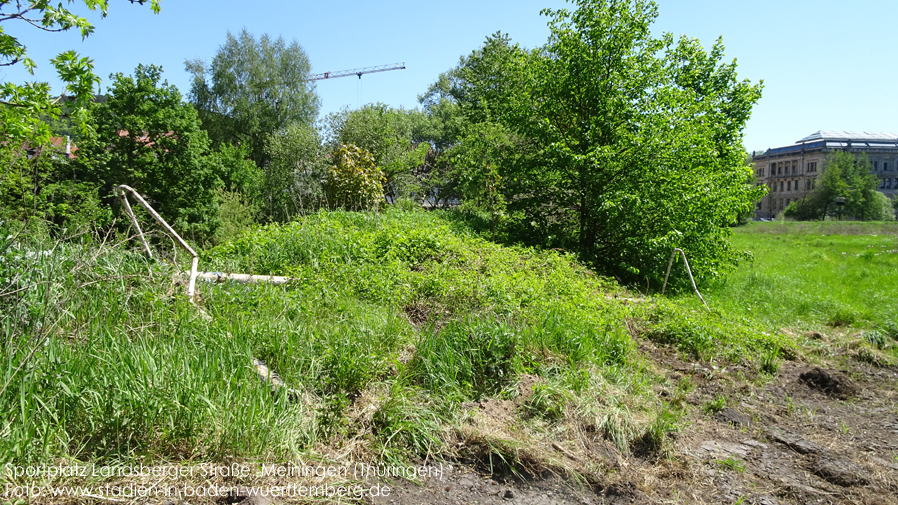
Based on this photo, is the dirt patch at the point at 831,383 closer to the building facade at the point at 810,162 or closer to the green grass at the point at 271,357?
the green grass at the point at 271,357

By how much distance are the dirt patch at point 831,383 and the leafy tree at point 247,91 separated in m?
33.2

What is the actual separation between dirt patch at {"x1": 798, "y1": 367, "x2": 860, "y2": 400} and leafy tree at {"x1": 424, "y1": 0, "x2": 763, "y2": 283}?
195 inches

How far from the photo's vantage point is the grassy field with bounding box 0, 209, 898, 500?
3.03 m

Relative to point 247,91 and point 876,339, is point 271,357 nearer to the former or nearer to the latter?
point 876,339

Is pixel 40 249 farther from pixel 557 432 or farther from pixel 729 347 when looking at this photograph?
pixel 729 347

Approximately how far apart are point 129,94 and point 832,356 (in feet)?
78.4

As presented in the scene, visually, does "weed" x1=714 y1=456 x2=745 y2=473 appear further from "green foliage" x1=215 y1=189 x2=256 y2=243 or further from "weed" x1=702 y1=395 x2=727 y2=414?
"green foliage" x1=215 y1=189 x2=256 y2=243

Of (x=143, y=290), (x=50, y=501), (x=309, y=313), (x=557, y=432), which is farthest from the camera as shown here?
(x=309, y=313)

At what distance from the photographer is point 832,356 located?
6496mm

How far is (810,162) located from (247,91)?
255ft

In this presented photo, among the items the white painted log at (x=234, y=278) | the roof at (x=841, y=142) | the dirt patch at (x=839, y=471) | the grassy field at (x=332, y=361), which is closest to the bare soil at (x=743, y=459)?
the dirt patch at (x=839, y=471)

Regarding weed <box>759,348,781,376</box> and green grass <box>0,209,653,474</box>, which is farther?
weed <box>759,348,781,376</box>

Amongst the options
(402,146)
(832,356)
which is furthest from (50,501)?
(402,146)

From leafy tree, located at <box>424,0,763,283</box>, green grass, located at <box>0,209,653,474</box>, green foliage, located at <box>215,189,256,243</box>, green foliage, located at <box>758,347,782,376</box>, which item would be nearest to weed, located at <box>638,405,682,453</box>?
green grass, located at <box>0,209,653,474</box>
